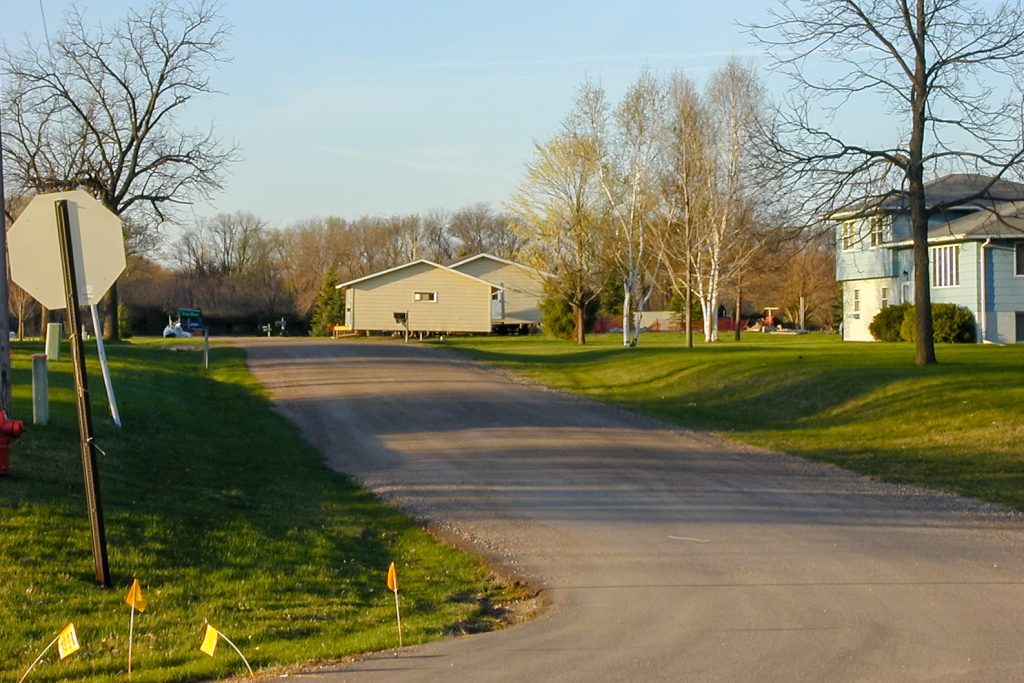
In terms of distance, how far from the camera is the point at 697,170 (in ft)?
156

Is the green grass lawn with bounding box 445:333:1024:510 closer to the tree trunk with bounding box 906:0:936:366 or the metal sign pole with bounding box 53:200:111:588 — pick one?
the tree trunk with bounding box 906:0:936:366

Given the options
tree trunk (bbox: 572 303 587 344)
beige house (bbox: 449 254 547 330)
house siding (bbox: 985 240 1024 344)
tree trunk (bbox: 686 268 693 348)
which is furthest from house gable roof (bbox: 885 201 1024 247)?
beige house (bbox: 449 254 547 330)

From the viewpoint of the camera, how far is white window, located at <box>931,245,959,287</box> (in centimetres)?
A: 4212

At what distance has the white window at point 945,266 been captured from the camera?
4212 centimetres

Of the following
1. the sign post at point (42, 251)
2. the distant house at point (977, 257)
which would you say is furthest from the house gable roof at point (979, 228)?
the sign post at point (42, 251)

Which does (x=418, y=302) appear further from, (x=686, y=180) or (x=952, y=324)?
(x=952, y=324)

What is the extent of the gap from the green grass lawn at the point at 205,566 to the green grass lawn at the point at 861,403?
6.91m

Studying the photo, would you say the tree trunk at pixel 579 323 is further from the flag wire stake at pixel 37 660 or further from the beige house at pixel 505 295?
the flag wire stake at pixel 37 660

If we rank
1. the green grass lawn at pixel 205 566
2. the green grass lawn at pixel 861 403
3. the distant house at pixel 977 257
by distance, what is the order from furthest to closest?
the distant house at pixel 977 257 < the green grass lawn at pixel 861 403 < the green grass lawn at pixel 205 566

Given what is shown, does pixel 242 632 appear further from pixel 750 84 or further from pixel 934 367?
pixel 750 84

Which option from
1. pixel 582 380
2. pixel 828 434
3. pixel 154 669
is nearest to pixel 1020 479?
pixel 828 434

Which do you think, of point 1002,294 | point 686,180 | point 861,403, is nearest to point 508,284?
point 686,180

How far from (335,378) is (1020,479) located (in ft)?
62.6

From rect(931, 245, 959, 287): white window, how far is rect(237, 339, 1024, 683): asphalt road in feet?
87.2
